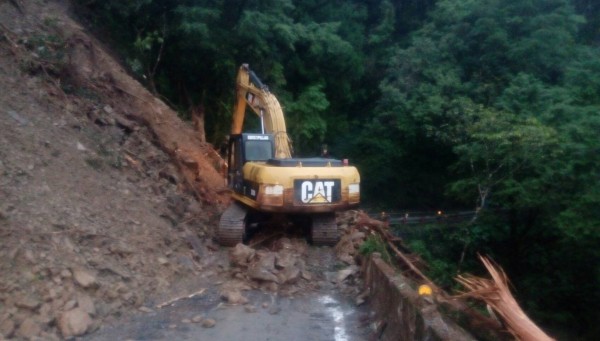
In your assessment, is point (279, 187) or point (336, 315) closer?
point (336, 315)

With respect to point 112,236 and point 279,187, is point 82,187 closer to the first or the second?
point 112,236

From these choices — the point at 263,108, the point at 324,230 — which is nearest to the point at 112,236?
the point at 324,230

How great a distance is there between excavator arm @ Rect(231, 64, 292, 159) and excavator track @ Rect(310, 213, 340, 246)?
196cm

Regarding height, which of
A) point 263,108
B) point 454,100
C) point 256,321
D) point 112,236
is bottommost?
point 256,321

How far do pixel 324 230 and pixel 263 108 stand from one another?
3.72m

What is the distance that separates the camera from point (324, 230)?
14.2m

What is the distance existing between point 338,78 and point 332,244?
51.3 feet

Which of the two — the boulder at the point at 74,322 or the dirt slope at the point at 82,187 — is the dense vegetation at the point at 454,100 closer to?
the dirt slope at the point at 82,187

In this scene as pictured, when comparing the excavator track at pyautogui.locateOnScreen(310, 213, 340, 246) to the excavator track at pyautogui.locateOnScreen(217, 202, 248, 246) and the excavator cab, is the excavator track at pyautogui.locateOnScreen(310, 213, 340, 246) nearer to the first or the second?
the excavator track at pyautogui.locateOnScreen(217, 202, 248, 246)

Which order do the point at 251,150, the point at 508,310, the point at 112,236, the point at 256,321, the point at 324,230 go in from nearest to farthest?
the point at 508,310, the point at 256,321, the point at 112,236, the point at 324,230, the point at 251,150

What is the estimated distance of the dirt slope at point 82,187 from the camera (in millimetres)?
9039

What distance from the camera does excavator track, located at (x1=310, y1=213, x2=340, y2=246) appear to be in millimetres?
14219

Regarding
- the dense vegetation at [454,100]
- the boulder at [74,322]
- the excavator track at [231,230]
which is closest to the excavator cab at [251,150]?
the excavator track at [231,230]

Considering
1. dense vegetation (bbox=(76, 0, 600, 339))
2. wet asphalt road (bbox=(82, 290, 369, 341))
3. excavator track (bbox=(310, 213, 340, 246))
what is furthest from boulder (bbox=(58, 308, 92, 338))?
dense vegetation (bbox=(76, 0, 600, 339))
